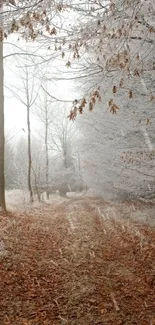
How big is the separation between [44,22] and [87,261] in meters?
4.89

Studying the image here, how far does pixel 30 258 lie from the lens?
7.32m

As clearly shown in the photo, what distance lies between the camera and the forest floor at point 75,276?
4.86 m

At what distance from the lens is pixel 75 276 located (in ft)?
20.9

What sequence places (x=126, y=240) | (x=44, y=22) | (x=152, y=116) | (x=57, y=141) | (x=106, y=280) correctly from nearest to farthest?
(x=44, y=22) < (x=106, y=280) < (x=126, y=240) < (x=152, y=116) < (x=57, y=141)

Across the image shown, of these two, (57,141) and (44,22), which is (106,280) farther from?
(57,141)

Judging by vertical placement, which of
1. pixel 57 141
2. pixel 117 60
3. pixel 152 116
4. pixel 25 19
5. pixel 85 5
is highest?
pixel 85 5

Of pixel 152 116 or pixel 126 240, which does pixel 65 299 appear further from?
pixel 152 116

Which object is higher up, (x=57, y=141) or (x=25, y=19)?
(x=25, y=19)

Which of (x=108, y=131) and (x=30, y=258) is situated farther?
(x=108, y=131)

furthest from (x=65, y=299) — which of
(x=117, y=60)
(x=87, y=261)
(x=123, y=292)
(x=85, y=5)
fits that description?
(x=85, y=5)

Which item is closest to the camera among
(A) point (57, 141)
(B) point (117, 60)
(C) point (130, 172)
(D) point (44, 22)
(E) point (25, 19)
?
(E) point (25, 19)

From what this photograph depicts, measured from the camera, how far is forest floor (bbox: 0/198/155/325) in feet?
15.9

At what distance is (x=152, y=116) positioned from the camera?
11180 mm

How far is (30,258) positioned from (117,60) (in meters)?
4.57
